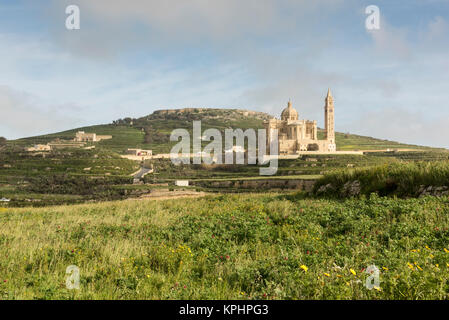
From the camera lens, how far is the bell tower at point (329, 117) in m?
84.5

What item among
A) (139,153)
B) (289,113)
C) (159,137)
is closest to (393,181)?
(289,113)

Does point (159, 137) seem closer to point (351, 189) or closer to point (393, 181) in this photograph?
point (351, 189)

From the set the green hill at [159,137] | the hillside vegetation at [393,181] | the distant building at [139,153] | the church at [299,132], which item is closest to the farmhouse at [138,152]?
the distant building at [139,153]

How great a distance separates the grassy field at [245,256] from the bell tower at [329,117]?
78.0 m

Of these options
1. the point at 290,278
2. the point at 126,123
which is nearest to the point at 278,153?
the point at 290,278

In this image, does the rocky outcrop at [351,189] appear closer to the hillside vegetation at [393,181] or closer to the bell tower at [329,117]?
the hillside vegetation at [393,181]

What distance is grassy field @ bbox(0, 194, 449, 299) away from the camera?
4.02m

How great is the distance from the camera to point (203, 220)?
903 centimetres

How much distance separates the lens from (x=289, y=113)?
3388 inches

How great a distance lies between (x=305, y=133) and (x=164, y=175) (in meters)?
37.4

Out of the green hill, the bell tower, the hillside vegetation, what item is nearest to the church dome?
the bell tower

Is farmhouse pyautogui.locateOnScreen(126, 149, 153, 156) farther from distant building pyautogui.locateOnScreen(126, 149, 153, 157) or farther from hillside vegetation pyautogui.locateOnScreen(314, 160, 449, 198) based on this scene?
hillside vegetation pyautogui.locateOnScreen(314, 160, 449, 198)

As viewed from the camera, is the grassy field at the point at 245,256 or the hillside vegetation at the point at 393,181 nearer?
the grassy field at the point at 245,256
